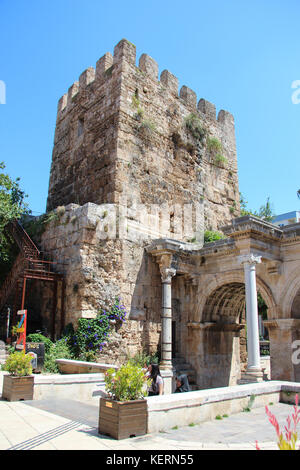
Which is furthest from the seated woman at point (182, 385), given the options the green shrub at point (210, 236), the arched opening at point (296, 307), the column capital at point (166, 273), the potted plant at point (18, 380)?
the green shrub at point (210, 236)

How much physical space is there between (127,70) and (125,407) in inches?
554

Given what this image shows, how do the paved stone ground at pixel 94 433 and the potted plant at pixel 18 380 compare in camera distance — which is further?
the potted plant at pixel 18 380

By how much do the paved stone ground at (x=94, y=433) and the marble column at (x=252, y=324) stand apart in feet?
11.7

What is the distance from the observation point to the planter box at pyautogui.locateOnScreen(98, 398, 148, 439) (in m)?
4.98

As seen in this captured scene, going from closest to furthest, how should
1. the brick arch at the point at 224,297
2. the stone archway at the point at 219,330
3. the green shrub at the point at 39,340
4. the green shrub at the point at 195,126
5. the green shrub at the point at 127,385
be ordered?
the green shrub at the point at 127,385 → the green shrub at the point at 39,340 → the brick arch at the point at 224,297 → the stone archway at the point at 219,330 → the green shrub at the point at 195,126

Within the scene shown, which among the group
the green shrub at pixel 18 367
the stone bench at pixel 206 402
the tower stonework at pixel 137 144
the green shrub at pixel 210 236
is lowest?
the stone bench at pixel 206 402

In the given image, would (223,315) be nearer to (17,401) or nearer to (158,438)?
(17,401)

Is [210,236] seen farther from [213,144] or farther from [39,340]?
[39,340]

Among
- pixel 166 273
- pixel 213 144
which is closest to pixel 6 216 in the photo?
pixel 166 273

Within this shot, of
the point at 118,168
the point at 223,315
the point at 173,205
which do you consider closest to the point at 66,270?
the point at 118,168

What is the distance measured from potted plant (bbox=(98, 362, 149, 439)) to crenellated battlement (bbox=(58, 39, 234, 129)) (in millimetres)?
13353

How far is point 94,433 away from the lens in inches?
208

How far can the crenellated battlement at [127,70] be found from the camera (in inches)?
629

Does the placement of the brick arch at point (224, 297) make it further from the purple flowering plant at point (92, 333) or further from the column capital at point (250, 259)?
the purple flowering plant at point (92, 333)
